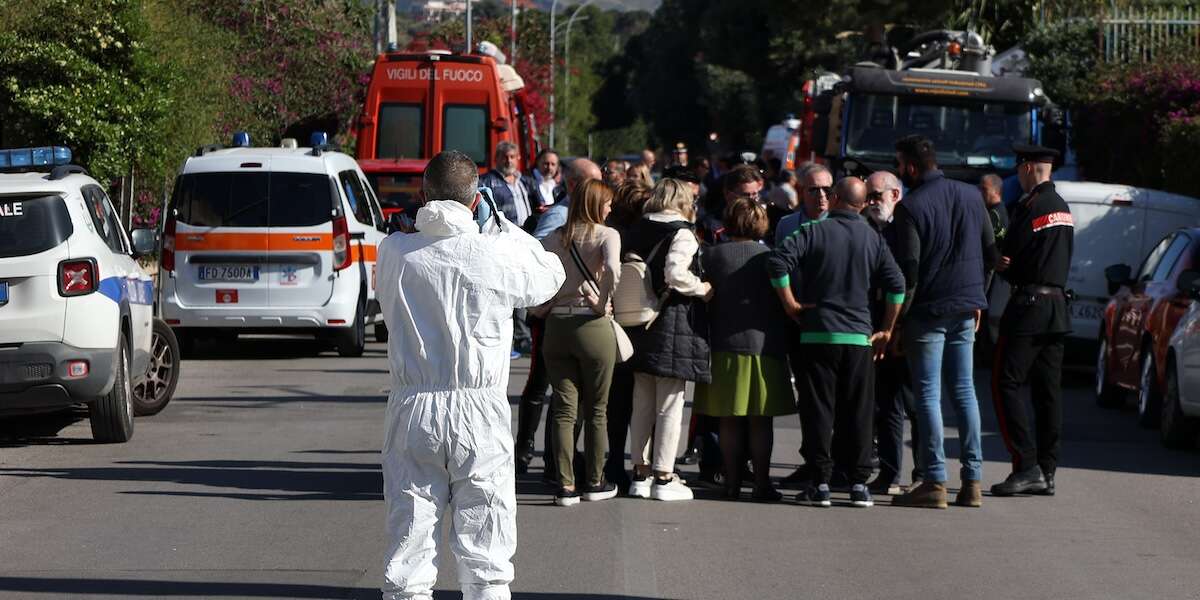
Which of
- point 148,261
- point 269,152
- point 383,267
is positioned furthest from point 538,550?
point 148,261

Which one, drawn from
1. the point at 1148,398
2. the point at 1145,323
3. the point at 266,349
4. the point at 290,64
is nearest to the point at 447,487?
the point at 1148,398

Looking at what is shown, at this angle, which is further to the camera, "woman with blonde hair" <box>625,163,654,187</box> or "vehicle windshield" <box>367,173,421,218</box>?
"vehicle windshield" <box>367,173,421,218</box>

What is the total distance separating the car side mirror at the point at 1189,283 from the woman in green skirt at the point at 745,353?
3.54 metres

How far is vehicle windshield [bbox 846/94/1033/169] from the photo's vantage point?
19.7 metres

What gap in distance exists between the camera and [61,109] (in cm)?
1788

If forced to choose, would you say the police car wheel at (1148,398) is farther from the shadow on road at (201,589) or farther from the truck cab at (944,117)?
the shadow on road at (201,589)

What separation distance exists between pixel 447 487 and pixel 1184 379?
287 inches

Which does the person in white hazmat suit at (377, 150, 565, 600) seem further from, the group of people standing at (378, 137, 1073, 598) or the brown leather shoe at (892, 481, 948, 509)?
the brown leather shoe at (892, 481, 948, 509)

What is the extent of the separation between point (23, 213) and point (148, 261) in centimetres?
1883

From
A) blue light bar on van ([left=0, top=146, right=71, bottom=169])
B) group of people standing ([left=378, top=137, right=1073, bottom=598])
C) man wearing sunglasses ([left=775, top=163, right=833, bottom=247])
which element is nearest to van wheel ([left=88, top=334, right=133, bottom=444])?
blue light bar on van ([left=0, top=146, right=71, bottom=169])

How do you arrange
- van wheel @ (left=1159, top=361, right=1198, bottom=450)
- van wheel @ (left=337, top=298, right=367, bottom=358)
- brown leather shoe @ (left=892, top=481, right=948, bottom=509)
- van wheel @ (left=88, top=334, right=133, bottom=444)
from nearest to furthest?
brown leather shoe @ (left=892, top=481, right=948, bottom=509) < van wheel @ (left=88, top=334, right=133, bottom=444) < van wheel @ (left=1159, top=361, right=1198, bottom=450) < van wheel @ (left=337, top=298, right=367, bottom=358)

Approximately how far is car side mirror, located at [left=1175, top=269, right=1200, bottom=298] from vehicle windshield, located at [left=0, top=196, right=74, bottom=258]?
23.6 feet

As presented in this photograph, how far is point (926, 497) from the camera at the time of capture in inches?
377

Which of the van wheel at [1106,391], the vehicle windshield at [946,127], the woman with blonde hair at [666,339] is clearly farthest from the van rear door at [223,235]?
the woman with blonde hair at [666,339]
